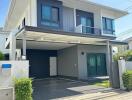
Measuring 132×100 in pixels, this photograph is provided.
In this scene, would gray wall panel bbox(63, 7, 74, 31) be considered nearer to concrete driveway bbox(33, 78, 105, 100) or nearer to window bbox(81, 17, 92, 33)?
window bbox(81, 17, 92, 33)

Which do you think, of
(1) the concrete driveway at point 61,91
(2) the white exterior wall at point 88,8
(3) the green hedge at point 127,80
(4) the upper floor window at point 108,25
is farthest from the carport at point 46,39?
(4) the upper floor window at point 108,25

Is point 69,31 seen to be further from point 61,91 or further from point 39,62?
point 39,62

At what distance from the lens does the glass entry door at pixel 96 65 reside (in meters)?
17.7

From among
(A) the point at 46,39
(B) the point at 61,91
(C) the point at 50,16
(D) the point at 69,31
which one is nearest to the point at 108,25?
Result: (D) the point at 69,31

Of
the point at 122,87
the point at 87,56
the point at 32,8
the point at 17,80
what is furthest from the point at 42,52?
the point at 17,80

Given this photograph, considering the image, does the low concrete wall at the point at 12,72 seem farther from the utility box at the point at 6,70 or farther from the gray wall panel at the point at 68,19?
the gray wall panel at the point at 68,19

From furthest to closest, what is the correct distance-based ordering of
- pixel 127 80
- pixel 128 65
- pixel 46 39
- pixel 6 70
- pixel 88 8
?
1. pixel 88 8
2. pixel 46 39
3. pixel 128 65
4. pixel 127 80
5. pixel 6 70

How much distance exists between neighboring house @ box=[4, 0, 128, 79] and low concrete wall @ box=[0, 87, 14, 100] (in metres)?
6.65

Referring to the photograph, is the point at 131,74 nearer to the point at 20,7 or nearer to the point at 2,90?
the point at 2,90

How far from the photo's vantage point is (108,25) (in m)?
19.5

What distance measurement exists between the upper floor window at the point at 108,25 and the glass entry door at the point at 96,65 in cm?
291

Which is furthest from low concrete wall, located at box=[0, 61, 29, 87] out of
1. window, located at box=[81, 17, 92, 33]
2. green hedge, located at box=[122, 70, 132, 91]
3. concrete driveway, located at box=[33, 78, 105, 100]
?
window, located at box=[81, 17, 92, 33]

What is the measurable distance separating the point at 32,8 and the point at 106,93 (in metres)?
8.83

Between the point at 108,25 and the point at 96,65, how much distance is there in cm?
500
